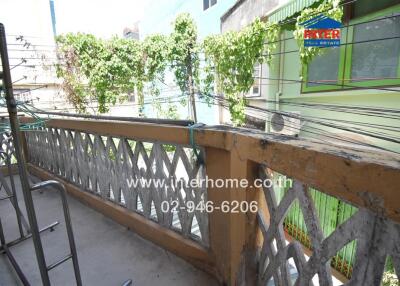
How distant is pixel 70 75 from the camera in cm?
796

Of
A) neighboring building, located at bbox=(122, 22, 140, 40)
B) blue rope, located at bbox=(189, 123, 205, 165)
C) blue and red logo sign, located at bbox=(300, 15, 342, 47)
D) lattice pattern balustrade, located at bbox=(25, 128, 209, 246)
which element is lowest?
lattice pattern balustrade, located at bbox=(25, 128, 209, 246)

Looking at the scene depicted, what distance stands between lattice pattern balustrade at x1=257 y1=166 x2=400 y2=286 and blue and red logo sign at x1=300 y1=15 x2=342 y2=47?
3.80 metres

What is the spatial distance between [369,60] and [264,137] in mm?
4072

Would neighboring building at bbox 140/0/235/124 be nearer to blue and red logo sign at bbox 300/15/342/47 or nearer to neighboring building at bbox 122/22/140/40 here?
neighboring building at bbox 122/22/140/40

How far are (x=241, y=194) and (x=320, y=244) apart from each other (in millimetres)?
418

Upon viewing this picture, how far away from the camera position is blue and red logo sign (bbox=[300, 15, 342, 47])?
155 inches

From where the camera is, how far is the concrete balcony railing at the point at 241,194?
2.19ft

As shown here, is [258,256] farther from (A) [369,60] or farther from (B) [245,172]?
(A) [369,60]

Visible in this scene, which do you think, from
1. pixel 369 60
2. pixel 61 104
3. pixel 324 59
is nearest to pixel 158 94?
pixel 61 104

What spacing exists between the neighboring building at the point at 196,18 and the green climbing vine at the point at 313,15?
424cm

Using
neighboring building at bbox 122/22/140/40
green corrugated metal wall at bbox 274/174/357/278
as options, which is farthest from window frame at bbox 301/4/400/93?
neighboring building at bbox 122/22/140/40

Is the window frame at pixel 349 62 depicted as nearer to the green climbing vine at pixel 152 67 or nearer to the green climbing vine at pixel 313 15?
the green climbing vine at pixel 313 15

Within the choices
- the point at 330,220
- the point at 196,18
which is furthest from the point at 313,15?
the point at 196,18

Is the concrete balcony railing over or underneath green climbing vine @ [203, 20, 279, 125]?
underneath
